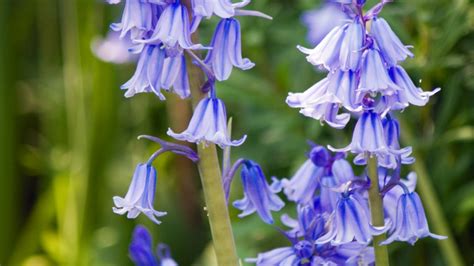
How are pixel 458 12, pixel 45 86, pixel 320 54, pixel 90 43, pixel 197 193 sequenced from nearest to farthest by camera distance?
1. pixel 320 54
2. pixel 458 12
3. pixel 90 43
4. pixel 197 193
5. pixel 45 86

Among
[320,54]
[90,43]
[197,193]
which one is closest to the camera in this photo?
[320,54]

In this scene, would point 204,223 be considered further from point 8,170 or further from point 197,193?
point 8,170

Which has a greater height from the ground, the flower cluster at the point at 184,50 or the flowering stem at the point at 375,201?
the flower cluster at the point at 184,50

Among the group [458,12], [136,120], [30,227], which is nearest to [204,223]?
[136,120]

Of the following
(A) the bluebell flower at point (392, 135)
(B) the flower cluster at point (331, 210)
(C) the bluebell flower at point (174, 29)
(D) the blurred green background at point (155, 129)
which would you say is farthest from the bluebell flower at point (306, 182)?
(D) the blurred green background at point (155, 129)

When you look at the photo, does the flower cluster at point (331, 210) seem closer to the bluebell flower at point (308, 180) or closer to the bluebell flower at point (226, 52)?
the bluebell flower at point (308, 180)

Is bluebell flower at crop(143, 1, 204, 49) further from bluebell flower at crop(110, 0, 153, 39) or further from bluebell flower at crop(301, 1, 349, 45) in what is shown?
bluebell flower at crop(301, 1, 349, 45)

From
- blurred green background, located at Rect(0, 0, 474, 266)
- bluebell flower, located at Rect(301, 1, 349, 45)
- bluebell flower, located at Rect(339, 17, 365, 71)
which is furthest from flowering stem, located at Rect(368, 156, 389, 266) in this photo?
bluebell flower, located at Rect(301, 1, 349, 45)
